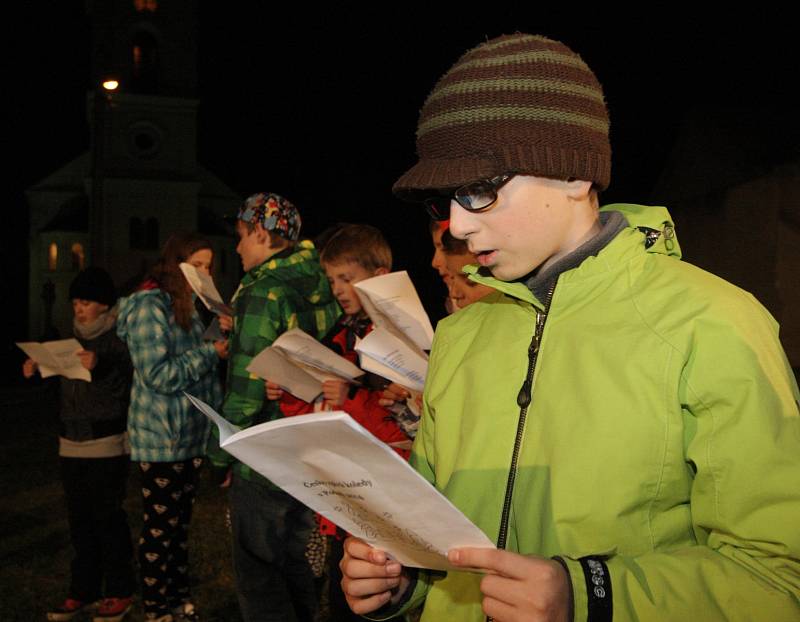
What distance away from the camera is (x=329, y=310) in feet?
13.8

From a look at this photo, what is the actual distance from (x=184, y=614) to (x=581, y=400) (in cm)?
391

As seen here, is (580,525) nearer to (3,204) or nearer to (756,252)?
(756,252)

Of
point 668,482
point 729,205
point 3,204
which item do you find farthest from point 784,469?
A: point 3,204

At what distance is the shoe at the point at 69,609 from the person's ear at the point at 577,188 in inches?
175

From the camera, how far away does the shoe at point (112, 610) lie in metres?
4.62

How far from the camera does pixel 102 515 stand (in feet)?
15.0

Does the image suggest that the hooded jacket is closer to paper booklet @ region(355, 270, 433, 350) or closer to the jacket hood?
paper booklet @ region(355, 270, 433, 350)

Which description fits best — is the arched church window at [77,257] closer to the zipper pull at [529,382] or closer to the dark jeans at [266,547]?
the dark jeans at [266,547]

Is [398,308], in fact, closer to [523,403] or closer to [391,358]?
[391,358]

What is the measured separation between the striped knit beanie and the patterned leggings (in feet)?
11.0

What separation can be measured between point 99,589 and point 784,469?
4650mm

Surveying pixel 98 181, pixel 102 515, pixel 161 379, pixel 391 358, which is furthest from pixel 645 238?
pixel 98 181

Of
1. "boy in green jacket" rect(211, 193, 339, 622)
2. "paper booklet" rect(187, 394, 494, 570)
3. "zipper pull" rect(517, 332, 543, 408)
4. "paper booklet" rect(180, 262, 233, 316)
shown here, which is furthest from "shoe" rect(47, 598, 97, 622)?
"zipper pull" rect(517, 332, 543, 408)

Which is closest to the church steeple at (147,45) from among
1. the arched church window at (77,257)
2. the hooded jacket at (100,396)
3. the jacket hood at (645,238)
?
the arched church window at (77,257)
